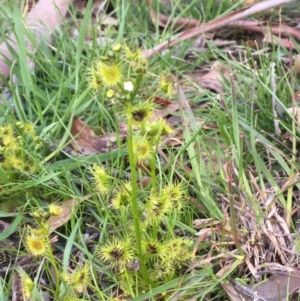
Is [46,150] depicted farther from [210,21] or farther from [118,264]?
[210,21]

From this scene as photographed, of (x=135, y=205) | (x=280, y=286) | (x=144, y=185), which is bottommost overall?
(x=280, y=286)

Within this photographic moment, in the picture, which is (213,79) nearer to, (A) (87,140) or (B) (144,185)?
(A) (87,140)

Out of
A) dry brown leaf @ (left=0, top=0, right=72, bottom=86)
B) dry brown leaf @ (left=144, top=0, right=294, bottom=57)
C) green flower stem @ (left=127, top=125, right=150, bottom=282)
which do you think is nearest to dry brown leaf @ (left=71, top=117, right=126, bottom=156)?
dry brown leaf @ (left=0, top=0, right=72, bottom=86)

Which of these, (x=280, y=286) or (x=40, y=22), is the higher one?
(x=40, y=22)

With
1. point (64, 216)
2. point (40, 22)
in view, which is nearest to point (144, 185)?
point (64, 216)

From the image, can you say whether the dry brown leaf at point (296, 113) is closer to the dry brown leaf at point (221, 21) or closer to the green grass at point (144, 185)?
the green grass at point (144, 185)

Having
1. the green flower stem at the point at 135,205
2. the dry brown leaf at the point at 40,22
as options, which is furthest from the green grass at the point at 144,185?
the dry brown leaf at the point at 40,22

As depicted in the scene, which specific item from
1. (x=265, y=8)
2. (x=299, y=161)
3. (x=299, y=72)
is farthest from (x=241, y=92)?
(x=265, y=8)

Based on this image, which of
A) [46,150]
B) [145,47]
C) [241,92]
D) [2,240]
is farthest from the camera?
[145,47]
